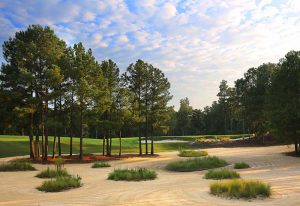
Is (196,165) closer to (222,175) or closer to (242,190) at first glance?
(222,175)

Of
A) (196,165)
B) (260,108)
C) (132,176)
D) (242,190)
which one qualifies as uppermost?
(260,108)

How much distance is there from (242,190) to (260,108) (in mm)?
47383

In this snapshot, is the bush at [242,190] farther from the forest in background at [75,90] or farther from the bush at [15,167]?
the forest in background at [75,90]

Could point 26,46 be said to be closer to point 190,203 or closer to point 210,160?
point 210,160

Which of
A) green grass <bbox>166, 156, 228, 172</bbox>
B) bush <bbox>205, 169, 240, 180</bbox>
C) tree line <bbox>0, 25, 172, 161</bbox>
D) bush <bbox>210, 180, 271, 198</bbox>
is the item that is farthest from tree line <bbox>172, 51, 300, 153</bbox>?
bush <bbox>210, 180, 271, 198</bbox>

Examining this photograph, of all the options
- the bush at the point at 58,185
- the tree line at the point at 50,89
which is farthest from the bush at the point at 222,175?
the tree line at the point at 50,89

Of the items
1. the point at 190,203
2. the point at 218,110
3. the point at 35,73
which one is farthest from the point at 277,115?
the point at 218,110

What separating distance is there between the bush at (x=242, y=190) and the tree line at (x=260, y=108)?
71.6 ft

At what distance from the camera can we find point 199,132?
4483 inches

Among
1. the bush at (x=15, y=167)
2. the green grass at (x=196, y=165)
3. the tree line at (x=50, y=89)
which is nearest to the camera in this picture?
the bush at (x=15, y=167)

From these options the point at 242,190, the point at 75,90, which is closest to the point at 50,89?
the point at 75,90

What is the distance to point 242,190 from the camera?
12.1 m

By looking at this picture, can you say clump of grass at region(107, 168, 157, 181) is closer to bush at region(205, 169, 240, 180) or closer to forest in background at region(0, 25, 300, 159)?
bush at region(205, 169, 240, 180)

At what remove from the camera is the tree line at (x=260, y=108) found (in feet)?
112
